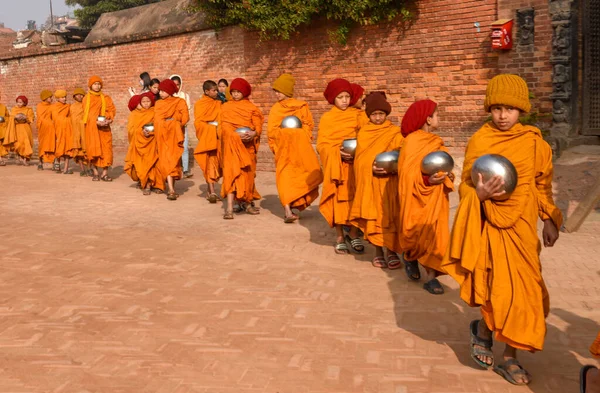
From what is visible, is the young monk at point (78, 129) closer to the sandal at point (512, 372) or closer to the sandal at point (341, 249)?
the sandal at point (341, 249)

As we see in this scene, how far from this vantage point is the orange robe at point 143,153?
38.9 feet

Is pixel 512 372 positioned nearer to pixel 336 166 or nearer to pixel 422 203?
pixel 422 203

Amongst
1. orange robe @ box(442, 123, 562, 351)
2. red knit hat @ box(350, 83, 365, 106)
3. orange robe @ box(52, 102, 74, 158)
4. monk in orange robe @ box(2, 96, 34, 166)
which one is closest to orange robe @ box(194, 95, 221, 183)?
red knit hat @ box(350, 83, 365, 106)

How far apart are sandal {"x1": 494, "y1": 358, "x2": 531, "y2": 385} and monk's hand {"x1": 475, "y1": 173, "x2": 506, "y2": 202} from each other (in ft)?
3.12

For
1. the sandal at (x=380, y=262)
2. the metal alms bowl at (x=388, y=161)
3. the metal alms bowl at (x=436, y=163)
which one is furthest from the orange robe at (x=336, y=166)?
the metal alms bowl at (x=436, y=163)

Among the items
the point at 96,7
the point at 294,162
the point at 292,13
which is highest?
the point at 96,7

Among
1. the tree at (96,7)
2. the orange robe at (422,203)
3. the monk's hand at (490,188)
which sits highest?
the tree at (96,7)

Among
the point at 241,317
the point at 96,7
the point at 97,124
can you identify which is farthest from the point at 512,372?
the point at 96,7

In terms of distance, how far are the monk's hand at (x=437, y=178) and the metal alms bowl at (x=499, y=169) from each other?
160 centimetres

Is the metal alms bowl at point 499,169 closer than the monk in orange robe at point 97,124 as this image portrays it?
Yes

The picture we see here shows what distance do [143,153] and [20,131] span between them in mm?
7381

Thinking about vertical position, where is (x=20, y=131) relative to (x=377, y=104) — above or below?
below

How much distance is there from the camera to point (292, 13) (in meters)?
13.8

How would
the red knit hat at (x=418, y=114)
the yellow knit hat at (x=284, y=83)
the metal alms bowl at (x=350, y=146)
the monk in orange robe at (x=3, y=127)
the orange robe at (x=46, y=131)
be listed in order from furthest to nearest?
the monk in orange robe at (x=3, y=127)
the orange robe at (x=46, y=131)
the yellow knit hat at (x=284, y=83)
the metal alms bowl at (x=350, y=146)
the red knit hat at (x=418, y=114)
